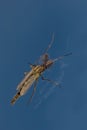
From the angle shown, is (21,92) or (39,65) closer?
(21,92)

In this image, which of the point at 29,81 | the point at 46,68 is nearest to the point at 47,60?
the point at 46,68

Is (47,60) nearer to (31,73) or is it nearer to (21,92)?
(31,73)

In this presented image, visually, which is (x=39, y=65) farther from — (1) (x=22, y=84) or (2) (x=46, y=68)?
(1) (x=22, y=84)

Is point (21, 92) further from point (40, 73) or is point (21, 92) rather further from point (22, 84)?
point (40, 73)

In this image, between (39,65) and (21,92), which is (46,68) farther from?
(21,92)

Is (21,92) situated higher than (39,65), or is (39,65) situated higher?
(39,65)

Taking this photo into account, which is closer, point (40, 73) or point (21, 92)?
point (21, 92)

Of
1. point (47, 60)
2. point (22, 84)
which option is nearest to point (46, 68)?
point (47, 60)

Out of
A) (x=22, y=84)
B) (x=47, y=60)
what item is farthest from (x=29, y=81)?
(x=47, y=60)
